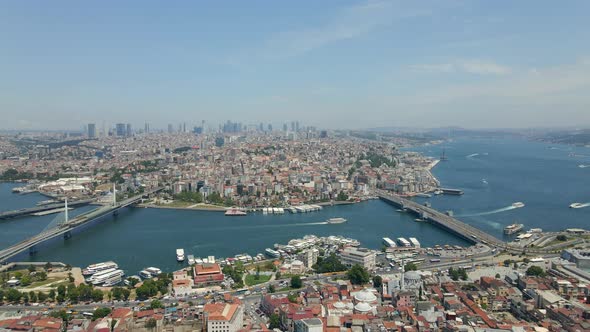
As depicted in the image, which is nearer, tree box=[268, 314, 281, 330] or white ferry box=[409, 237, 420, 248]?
tree box=[268, 314, 281, 330]

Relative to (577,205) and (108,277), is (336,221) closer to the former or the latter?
(108,277)

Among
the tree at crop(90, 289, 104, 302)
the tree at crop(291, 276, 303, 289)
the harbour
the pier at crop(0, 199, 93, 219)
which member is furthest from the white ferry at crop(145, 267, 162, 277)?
the pier at crop(0, 199, 93, 219)

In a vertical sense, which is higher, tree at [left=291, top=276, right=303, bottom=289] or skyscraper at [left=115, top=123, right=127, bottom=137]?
skyscraper at [left=115, top=123, right=127, bottom=137]

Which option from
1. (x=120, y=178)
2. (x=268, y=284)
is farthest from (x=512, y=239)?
(x=120, y=178)

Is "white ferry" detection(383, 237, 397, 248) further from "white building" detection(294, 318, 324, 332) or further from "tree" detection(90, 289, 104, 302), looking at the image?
"tree" detection(90, 289, 104, 302)

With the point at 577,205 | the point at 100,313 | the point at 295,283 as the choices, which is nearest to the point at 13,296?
the point at 100,313

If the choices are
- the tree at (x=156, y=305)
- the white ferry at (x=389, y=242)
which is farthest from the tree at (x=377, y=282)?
the tree at (x=156, y=305)

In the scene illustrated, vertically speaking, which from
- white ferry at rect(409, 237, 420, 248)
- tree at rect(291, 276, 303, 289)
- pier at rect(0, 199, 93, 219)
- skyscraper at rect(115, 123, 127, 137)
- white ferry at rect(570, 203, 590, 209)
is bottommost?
pier at rect(0, 199, 93, 219)
